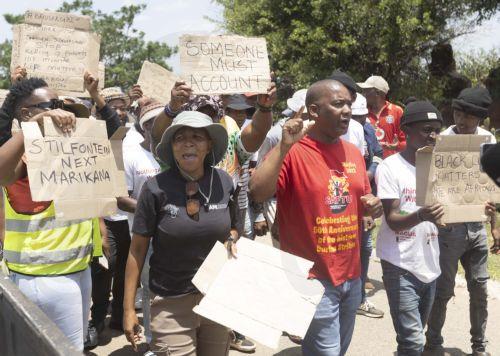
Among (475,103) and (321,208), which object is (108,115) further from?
(475,103)

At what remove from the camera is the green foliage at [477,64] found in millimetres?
19808

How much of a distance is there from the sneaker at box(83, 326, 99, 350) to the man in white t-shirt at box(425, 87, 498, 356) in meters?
2.81

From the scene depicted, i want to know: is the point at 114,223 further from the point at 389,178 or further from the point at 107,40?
the point at 107,40

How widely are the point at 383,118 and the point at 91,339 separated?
4.41 m

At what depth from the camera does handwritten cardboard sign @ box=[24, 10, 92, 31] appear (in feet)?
12.8

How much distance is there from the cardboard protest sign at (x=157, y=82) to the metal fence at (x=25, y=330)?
2531mm

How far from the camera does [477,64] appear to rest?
20.6 metres

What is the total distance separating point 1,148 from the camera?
2826 mm

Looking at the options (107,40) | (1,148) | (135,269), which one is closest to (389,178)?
(135,269)

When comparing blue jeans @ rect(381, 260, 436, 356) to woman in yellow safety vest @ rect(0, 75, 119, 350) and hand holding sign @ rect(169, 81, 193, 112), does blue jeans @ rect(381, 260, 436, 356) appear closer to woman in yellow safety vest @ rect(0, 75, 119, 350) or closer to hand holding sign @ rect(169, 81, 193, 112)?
hand holding sign @ rect(169, 81, 193, 112)

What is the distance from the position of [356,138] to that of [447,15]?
12.7 metres

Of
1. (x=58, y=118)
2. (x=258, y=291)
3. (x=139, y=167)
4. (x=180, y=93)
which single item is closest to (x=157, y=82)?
(x=139, y=167)

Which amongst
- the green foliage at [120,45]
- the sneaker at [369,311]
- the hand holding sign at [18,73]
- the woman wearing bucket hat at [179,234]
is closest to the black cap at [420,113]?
the woman wearing bucket hat at [179,234]

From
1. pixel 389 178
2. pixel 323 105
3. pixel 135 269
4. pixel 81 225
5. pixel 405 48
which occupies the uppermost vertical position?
pixel 405 48
